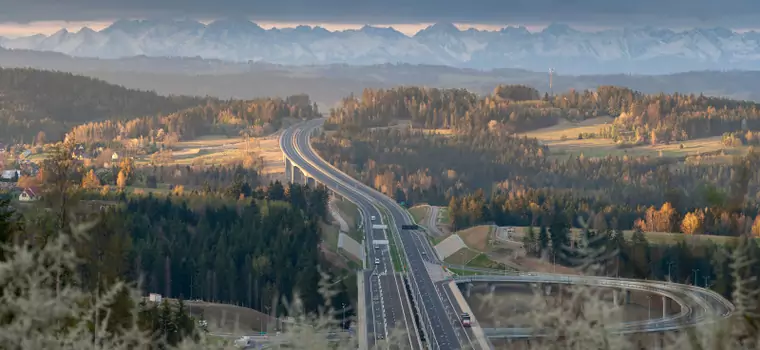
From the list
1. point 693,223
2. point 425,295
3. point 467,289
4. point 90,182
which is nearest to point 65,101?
point 90,182

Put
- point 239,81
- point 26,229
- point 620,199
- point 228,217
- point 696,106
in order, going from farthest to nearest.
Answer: point 239,81, point 696,106, point 620,199, point 228,217, point 26,229

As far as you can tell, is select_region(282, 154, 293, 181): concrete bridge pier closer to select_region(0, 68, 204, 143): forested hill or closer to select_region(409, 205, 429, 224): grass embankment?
select_region(409, 205, 429, 224): grass embankment

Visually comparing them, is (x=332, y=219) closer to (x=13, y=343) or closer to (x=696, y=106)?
(x=13, y=343)

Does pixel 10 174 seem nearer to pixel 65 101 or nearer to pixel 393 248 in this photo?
pixel 393 248

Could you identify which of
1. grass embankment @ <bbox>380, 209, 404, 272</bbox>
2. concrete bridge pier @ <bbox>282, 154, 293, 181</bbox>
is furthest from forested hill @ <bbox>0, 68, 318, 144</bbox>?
grass embankment @ <bbox>380, 209, 404, 272</bbox>

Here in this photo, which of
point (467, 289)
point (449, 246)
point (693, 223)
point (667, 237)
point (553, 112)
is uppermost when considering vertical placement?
point (553, 112)

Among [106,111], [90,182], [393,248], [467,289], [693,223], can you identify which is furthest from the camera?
[106,111]

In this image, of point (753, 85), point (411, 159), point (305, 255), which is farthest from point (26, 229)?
point (753, 85)
